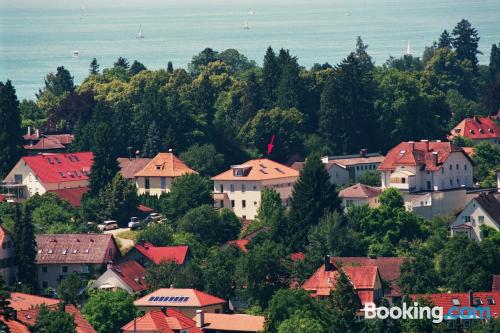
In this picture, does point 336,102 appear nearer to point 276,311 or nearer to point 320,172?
point 320,172

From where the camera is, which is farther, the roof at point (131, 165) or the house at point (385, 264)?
the roof at point (131, 165)

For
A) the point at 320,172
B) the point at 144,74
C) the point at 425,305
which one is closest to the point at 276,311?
the point at 425,305

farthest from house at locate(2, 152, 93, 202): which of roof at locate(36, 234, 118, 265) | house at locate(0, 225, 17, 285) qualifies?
house at locate(0, 225, 17, 285)

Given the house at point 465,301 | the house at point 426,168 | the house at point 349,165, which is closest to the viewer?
the house at point 465,301

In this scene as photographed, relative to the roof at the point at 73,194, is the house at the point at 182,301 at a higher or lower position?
lower

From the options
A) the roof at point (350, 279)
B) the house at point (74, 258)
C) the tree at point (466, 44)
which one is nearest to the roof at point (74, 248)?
the house at point (74, 258)

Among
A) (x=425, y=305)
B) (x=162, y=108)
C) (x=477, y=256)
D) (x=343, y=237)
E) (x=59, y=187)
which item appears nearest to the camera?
(x=425, y=305)

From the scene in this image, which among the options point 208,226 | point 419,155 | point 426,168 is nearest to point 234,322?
point 208,226

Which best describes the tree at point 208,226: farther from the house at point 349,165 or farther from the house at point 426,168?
the house at point 349,165
